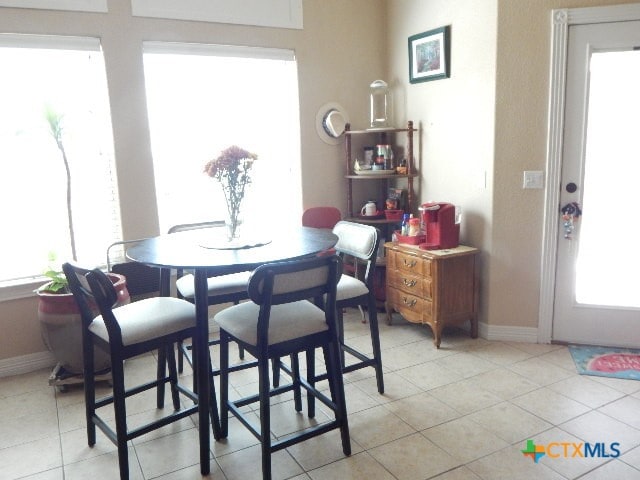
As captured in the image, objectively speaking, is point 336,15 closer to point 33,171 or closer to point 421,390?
point 33,171

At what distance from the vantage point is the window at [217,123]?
11.7 ft

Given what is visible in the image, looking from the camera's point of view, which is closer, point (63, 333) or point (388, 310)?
point (63, 333)

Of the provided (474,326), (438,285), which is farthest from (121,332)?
(474,326)

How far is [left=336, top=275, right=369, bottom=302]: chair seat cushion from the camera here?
2688 millimetres

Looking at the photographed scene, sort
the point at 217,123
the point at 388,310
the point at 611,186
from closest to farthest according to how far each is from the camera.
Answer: the point at 611,186 < the point at 217,123 < the point at 388,310

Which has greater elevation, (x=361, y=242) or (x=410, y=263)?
(x=361, y=242)

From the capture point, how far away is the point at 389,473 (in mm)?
2170

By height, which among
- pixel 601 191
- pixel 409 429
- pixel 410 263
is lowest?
pixel 409 429

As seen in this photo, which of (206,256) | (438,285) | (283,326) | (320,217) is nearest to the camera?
(283,326)

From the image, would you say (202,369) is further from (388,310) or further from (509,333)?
(509,333)

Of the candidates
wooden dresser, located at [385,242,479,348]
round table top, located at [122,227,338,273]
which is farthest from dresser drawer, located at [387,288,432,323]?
round table top, located at [122,227,338,273]

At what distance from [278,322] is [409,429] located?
884mm

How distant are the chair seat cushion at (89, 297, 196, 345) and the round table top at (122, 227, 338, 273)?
9.5 inches

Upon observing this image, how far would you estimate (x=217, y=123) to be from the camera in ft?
12.3
